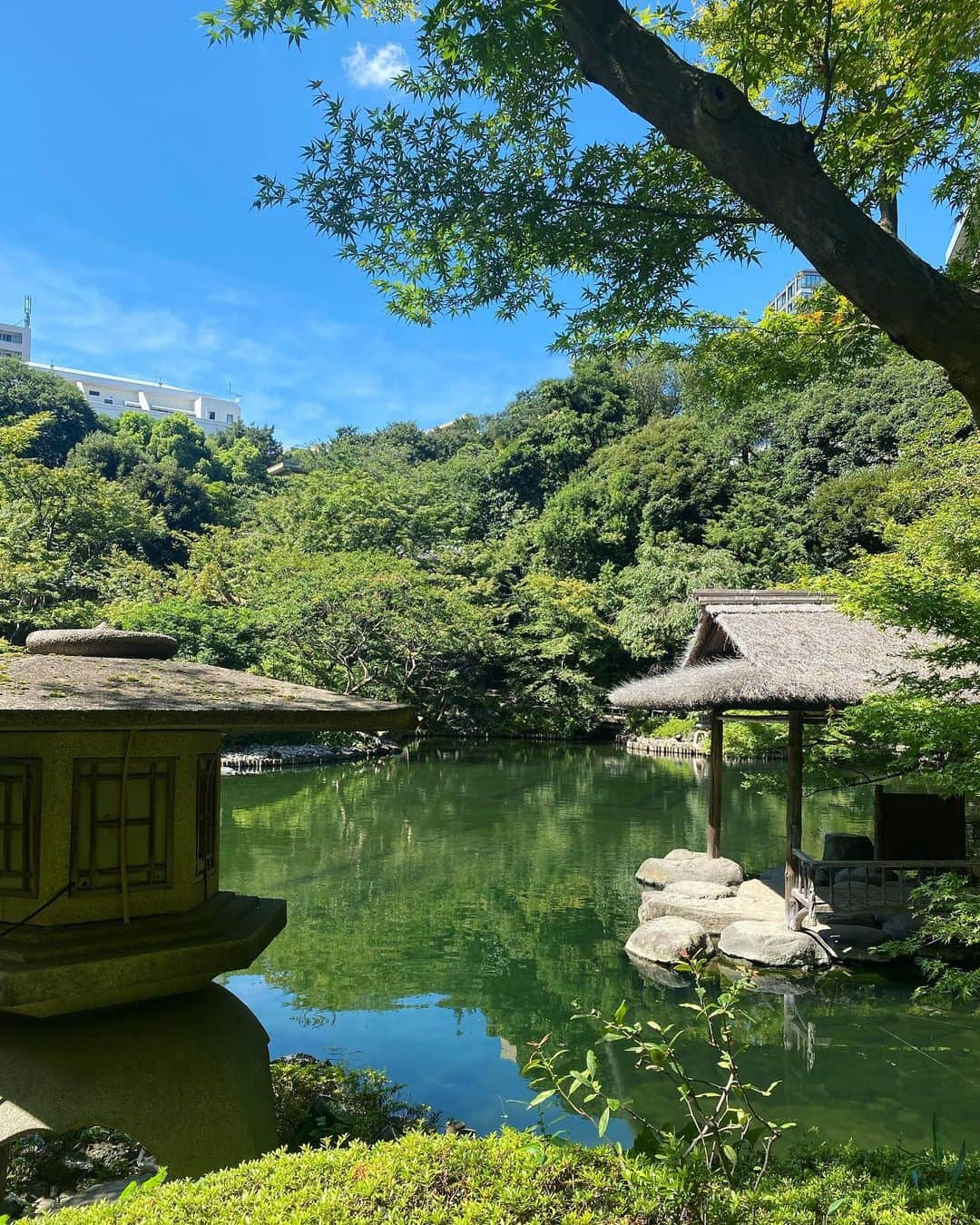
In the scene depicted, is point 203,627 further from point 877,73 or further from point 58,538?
point 877,73

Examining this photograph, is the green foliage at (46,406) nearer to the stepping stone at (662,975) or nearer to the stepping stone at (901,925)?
the stepping stone at (662,975)

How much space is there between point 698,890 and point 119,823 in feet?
20.4

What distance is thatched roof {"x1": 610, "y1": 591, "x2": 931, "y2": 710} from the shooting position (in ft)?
24.9

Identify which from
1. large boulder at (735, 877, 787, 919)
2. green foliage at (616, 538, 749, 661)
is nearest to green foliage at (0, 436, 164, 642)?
green foliage at (616, 538, 749, 661)

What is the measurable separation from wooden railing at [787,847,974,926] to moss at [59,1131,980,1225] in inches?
205

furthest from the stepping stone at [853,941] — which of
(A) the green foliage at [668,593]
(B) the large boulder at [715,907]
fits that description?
(A) the green foliage at [668,593]

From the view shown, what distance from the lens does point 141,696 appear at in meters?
3.41

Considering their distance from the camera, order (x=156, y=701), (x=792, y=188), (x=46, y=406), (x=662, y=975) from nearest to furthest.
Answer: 1. (x=792, y=188)
2. (x=156, y=701)
3. (x=662, y=975)
4. (x=46, y=406)

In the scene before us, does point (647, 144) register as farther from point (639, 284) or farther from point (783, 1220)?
point (783, 1220)

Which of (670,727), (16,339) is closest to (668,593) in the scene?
(670,727)

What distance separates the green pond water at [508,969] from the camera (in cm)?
494

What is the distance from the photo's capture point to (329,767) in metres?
19.3

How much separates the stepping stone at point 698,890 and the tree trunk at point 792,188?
6.97m

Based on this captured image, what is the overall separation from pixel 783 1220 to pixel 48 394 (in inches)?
1628
